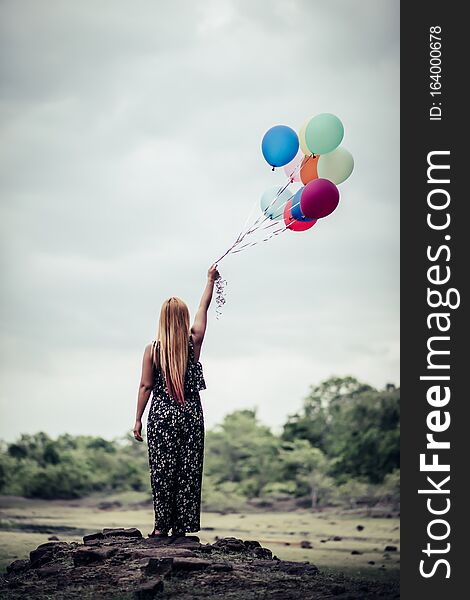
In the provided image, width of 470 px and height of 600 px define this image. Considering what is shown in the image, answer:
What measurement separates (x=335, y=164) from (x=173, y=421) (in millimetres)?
1600

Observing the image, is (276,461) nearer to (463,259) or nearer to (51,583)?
(463,259)

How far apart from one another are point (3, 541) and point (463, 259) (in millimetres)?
3912

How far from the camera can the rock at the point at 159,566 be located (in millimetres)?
3920

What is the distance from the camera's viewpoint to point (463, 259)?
5070mm

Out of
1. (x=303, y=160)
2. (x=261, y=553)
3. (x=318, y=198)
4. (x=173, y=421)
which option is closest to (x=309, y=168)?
(x=303, y=160)

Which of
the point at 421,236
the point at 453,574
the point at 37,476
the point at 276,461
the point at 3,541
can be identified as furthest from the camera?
the point at 276,461

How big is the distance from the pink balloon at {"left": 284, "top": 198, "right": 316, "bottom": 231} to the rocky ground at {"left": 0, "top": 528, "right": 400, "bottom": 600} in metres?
1.61

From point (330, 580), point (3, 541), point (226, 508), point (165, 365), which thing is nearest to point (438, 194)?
point (165, 365)

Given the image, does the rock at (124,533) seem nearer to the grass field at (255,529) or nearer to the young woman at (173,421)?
the young woman at (173,421)

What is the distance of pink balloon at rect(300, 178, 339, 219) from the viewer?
4457 mm

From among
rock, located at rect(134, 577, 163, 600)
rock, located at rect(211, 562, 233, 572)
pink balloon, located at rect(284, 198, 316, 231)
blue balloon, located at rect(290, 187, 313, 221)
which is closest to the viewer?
rock, located at rect(134, 577, 163, 600)

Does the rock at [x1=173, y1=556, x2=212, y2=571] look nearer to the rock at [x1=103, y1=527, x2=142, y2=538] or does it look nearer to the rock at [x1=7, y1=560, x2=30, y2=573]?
the rock at [x1=103, y1=527, x2=142, y2=538]

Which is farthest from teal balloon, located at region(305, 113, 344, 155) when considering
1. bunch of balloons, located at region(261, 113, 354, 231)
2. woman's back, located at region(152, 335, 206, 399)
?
woman's back, located at region(152, 335, 206, 399)

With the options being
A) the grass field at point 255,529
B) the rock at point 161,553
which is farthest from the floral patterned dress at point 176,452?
the grass field at point 255,529
